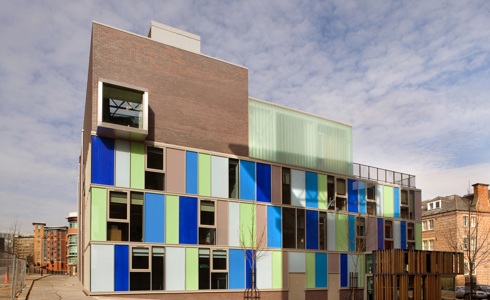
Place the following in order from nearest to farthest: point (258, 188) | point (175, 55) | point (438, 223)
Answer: point (175, 55), point (258, 188), point (438, 223)

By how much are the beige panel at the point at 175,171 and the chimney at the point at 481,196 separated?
1779 inches

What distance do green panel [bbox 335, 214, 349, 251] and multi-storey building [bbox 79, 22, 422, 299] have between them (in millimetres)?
125

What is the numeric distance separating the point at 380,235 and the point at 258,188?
12940mm

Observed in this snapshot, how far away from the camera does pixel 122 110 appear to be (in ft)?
78.3

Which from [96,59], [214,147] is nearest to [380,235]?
[214,147]

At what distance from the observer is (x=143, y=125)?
2334 cm

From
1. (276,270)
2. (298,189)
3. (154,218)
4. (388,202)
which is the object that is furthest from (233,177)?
(388,202)

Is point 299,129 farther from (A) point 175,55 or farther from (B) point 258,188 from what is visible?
(A) point 175,55

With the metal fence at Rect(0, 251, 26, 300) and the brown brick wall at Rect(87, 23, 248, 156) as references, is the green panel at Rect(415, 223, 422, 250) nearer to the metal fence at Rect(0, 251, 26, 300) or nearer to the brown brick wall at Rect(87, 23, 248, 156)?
the brown brick wall at Rect(87, 23, 248, 156)

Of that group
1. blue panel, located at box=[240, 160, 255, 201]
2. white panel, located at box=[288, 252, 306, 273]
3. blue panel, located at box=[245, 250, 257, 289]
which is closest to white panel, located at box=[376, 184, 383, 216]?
white panel, located at box=[288, 252, 306, 273]

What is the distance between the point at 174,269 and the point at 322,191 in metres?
13.4

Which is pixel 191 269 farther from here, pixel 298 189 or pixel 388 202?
pixel 388 202

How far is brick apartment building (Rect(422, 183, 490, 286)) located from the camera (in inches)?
2116

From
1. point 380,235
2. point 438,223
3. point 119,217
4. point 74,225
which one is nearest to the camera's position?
point 119,217
